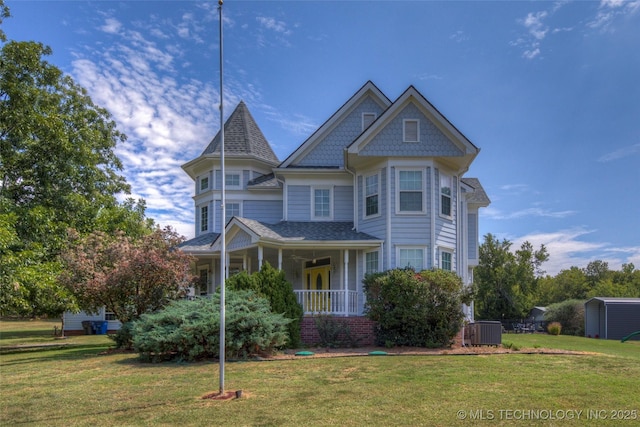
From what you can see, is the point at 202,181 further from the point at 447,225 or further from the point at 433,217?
the point at 447,225

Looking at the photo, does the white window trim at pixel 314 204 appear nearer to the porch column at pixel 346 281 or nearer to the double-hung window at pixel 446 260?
the porch column at pixel 346 281

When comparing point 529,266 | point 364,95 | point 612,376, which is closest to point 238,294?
point 612,376

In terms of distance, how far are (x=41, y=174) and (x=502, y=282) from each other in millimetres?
39278

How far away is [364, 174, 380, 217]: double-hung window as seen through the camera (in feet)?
62.2

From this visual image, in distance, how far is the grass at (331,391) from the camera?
7336mm

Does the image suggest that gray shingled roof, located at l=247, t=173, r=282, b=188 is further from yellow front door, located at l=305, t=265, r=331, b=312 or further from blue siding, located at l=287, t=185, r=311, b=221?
yellow front door, located at l=305, t=265, r=331, b=312

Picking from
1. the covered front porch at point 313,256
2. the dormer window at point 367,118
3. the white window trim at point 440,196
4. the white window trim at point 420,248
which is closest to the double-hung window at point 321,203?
the covered front porch at point 313,256

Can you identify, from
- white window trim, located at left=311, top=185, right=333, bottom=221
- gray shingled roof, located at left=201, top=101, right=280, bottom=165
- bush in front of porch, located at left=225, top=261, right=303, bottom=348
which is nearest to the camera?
bush in front of porch, located at left=225, top=261, right=303, bottom=348

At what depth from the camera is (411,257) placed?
1820 cm

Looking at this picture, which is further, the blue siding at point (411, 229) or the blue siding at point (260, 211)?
the blue siding at point (260, 211)

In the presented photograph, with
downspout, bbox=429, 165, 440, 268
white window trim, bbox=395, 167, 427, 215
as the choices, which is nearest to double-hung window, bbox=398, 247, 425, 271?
downspout, bbox=429, 165, 440, 268

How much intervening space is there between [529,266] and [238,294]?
4193 cm

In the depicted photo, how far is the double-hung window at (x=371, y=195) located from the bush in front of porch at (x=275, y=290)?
4955 mm

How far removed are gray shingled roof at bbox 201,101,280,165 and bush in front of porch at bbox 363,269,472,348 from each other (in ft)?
33.1
